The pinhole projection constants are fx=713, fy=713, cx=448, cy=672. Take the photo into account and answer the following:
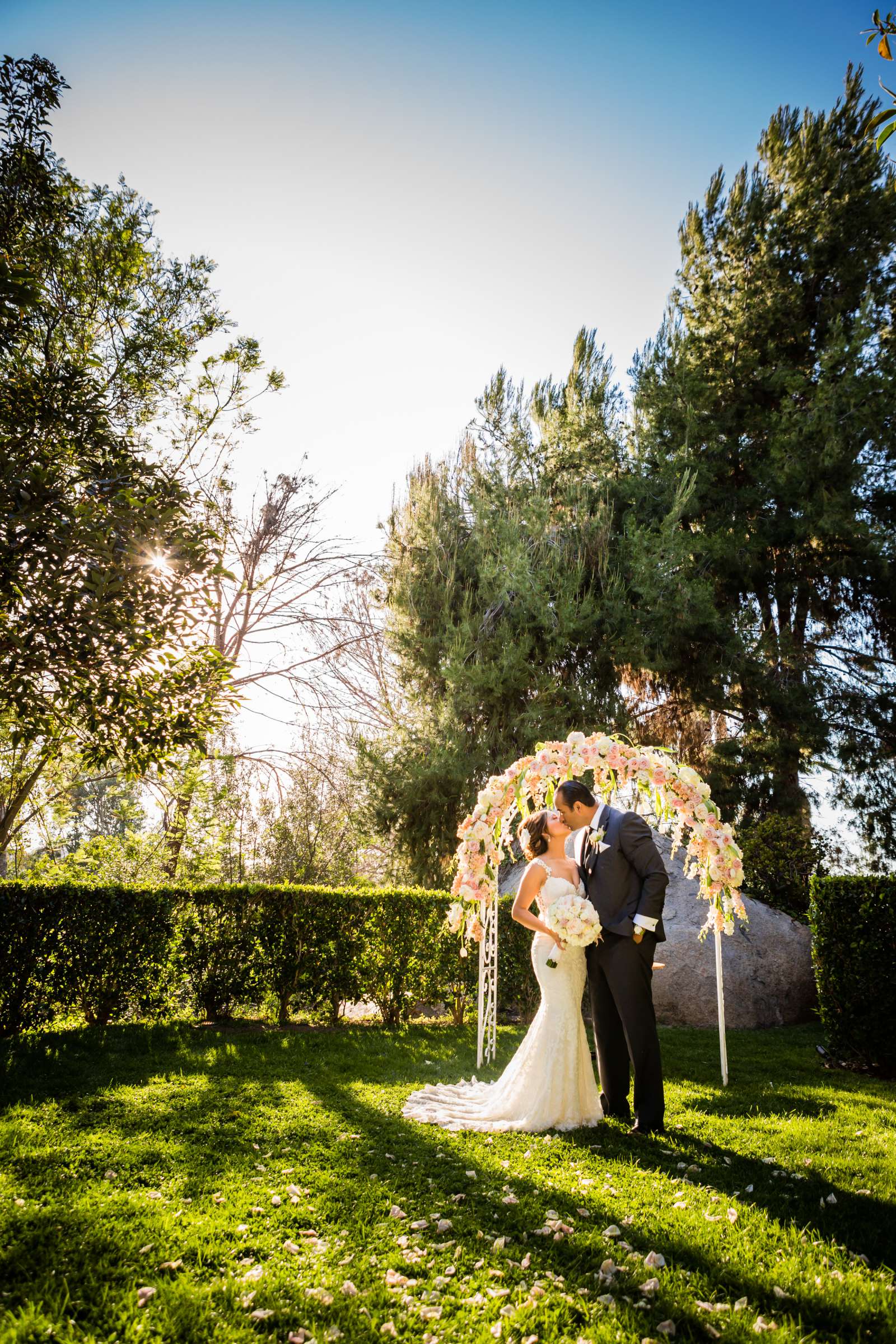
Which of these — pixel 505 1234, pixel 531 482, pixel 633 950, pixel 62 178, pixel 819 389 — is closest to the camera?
pixel 505 1234

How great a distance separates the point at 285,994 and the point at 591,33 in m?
9.64

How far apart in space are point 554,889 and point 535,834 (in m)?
0.42

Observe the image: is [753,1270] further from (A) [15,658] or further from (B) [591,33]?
(B) [591,33]

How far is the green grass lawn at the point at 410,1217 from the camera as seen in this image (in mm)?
2385

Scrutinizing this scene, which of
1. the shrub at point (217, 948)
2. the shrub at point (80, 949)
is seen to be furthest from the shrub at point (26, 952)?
the shrub at point (217, 948)

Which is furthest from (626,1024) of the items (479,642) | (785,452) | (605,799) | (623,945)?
(785,452)

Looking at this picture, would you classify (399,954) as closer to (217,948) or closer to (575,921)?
(217,948)

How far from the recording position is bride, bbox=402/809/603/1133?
467cm

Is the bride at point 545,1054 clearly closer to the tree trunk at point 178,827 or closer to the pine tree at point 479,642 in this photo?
the tree trunk at point 178,827

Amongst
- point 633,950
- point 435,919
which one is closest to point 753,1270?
point 633,950

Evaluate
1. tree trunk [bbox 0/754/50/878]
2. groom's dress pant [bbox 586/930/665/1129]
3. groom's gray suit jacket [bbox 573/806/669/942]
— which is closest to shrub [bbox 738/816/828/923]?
groom's dress pant [bbox 586/930/665/1129]

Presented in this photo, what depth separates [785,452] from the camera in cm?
1345

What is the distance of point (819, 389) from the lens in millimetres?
13188

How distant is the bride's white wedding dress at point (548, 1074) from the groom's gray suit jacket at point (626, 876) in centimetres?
31
